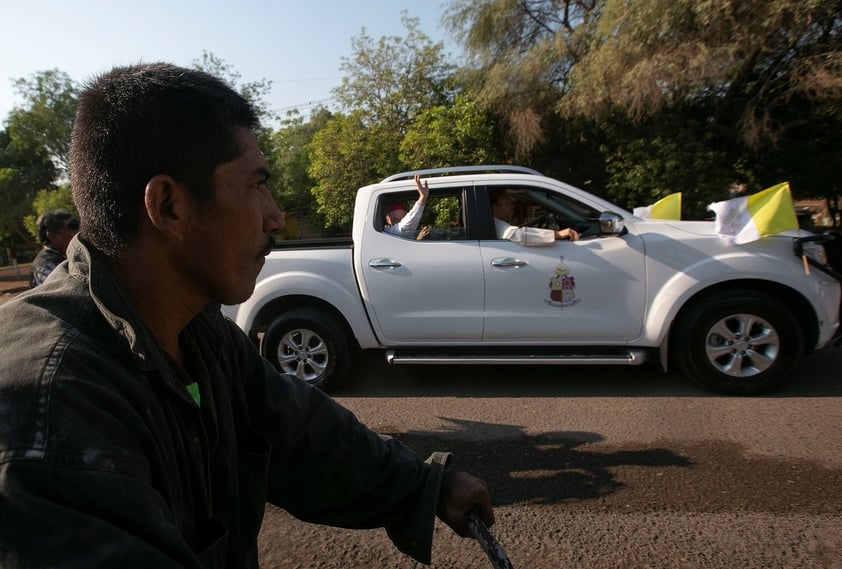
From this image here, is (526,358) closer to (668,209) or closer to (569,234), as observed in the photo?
(569,234)

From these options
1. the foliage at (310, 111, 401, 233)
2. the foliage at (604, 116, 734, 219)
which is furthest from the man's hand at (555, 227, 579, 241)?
the foliage at (310, 111, 401, 233)

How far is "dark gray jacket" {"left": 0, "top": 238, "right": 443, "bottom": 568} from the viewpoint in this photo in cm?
77

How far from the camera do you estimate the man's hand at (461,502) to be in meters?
1.48

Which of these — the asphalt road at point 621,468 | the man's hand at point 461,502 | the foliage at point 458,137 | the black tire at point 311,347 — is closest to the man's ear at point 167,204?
the man's hand at point 461,502

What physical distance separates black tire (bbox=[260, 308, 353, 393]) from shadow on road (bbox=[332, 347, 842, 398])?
0.73 ft

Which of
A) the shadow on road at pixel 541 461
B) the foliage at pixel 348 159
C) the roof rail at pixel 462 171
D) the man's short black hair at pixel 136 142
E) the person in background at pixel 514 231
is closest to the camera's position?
the man's short black hair at pixel 136 142

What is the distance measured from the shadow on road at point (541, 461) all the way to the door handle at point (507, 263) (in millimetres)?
1422

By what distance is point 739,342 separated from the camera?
4.71 m

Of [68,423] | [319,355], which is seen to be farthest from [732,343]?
[68,423]

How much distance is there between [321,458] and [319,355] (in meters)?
3.90

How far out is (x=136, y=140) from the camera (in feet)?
3.58

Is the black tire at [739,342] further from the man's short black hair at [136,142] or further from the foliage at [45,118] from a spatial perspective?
the foliage at [45,118]

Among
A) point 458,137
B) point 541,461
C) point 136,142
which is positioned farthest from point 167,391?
point 458,137

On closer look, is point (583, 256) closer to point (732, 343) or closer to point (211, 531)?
point (732, 343)
